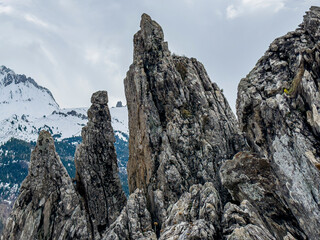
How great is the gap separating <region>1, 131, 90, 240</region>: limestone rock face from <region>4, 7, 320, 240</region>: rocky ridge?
1.65 ft

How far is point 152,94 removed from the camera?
41.9 metres

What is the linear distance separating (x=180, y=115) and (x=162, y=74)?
7.54 m

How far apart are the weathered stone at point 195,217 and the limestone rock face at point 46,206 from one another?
17.9 metres

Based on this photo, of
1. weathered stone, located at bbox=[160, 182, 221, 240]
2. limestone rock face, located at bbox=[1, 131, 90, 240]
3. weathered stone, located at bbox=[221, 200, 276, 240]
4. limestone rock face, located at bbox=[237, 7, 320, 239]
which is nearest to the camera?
weathered stone, located at bbox=[221, 200, 276, 240]

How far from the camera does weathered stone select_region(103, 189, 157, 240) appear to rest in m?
28.3

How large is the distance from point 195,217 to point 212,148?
55.2 feet

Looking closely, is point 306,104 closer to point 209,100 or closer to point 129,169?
point 209,100

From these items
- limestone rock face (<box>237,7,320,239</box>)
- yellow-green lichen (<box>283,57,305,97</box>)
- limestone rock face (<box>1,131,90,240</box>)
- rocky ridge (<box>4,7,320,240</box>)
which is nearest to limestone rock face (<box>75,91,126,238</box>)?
rocky ridge (<box>4,7,320,240</box>)

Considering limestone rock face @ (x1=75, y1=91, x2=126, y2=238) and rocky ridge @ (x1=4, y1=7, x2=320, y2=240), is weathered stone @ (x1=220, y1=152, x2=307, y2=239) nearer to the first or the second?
rocky ridge @ (x1=4, y1=7, x2=320, y2=240)

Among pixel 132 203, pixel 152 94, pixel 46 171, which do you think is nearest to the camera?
→ pixel 132 203

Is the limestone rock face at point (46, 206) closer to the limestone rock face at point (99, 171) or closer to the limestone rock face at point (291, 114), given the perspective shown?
the limestone rock face at point (99, 171)

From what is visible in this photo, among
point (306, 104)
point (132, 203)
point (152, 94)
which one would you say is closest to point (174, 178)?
point (132, 203)

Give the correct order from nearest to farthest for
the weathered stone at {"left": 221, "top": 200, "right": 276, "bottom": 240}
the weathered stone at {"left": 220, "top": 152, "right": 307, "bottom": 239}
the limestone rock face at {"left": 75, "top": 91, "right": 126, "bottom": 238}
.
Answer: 1. the weathered stone at {"left": 221, "top": 200, "right": 276, "bottom": 240}
2. the weathered stone at {"left": 220, "top": 152, "right": 307, "bottom": 239}
3. the limestone rock face at {"left": 75, "top": 91, "right": 126, "bottom": 238}

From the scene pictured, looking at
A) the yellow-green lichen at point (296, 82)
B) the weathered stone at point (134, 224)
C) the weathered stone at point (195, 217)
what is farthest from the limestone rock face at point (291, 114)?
the weathered stone at point (134, 224)
